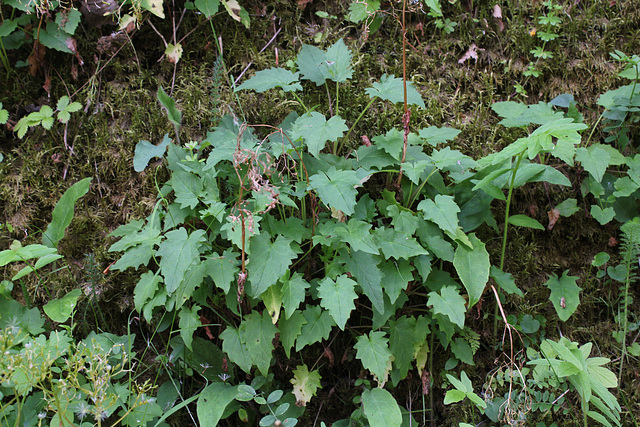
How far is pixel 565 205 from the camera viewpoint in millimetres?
2668

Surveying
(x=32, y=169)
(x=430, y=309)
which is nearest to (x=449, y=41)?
(x=430, y=309)

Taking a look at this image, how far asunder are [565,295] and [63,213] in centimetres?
276

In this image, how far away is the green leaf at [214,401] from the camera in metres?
2.11

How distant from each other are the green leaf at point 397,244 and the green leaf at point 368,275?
0.08m

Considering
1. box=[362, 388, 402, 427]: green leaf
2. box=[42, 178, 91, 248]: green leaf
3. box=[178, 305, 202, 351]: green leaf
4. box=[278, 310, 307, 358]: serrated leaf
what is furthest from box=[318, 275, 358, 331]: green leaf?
box=[42, 178, 91, 248]: green leaf

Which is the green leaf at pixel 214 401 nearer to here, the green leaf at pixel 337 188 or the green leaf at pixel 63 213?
the green leaf at pixel 337 188

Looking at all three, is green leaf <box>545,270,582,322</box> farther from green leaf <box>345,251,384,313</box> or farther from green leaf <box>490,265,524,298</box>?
green leaf <box>345,251,384,313</box>

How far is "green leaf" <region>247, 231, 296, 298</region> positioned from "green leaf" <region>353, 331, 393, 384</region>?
1.73ft

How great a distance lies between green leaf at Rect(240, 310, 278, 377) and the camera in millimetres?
2123

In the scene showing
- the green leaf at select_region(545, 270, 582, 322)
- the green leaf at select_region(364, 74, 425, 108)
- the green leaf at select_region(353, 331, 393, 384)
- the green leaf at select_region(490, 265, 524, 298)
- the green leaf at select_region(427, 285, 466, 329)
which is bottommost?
the green leaf at select_region(545, 270, 582, 322)

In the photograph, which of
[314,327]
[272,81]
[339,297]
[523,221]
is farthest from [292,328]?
[523,221]

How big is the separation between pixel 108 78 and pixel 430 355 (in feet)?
8.16

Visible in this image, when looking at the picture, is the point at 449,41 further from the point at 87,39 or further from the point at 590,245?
the point at 87,39

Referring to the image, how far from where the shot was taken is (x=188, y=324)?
2186 mm
